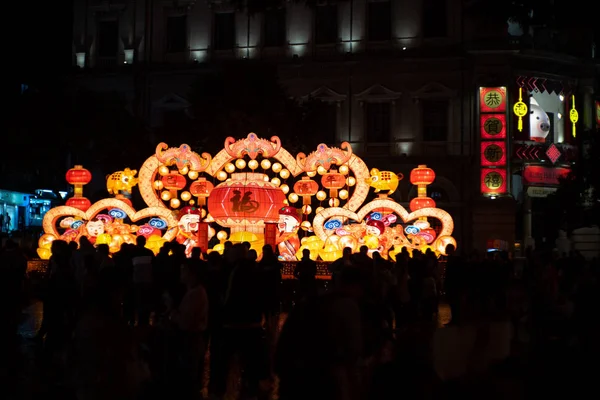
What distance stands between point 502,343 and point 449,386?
846mm

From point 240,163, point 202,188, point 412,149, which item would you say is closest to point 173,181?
point 202,188

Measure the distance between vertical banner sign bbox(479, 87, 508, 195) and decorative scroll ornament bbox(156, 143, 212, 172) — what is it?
491 inches

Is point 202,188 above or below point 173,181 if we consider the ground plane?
below

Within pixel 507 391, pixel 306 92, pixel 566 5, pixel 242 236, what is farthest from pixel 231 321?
pixel 306 92

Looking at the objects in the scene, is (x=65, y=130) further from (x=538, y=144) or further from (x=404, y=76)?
(x=538, y=144)

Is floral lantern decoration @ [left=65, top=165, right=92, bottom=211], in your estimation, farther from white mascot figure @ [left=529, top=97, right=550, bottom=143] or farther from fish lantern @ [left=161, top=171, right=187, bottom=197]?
white mascot figure @ [left=529, top=97, right=550, bottom=143]

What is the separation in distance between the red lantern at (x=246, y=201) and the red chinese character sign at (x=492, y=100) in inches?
483

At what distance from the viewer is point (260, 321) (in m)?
8.87

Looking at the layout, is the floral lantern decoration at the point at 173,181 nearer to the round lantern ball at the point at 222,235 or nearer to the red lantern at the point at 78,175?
the round lantern ball at the point at 222,235

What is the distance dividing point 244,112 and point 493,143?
382 inches

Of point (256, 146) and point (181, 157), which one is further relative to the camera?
point (181, 157)

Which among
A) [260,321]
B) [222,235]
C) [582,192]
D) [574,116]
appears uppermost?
[574,116]

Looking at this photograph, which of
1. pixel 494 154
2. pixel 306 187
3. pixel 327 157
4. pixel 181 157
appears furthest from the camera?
pixel 494 154

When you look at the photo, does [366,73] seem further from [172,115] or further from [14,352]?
[14,352]
